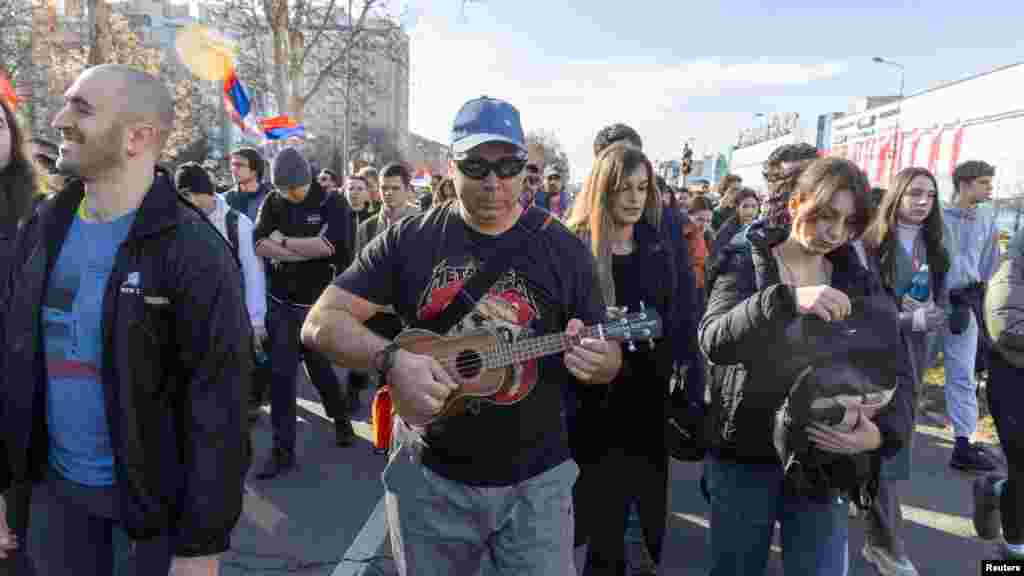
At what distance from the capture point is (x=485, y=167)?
2.32m

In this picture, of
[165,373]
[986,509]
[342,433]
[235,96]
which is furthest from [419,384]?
[235,96]

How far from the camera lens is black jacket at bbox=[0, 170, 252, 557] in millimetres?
1871

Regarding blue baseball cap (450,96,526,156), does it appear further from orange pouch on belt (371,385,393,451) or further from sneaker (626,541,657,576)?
sneaker (626,541,657,576)

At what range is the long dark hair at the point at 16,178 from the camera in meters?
2.87

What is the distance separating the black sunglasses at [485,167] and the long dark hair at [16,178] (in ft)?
6.36

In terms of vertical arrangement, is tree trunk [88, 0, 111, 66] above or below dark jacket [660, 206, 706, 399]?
above

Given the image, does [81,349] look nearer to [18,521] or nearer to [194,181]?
[18,521]

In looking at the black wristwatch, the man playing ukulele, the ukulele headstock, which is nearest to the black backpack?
the ukulele headstock

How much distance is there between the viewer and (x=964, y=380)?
5.46 meters

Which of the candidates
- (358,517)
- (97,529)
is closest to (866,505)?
(97,529)

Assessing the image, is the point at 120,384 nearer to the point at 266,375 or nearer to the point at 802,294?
the point at 802,294

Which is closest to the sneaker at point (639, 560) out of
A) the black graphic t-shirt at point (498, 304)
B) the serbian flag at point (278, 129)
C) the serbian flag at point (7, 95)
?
the black graphic t-shirt at point (498, 304)

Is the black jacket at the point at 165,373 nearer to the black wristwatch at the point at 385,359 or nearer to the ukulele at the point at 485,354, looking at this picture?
the black wristwatch at the point at 385,359

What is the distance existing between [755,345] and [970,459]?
418 centimetres
